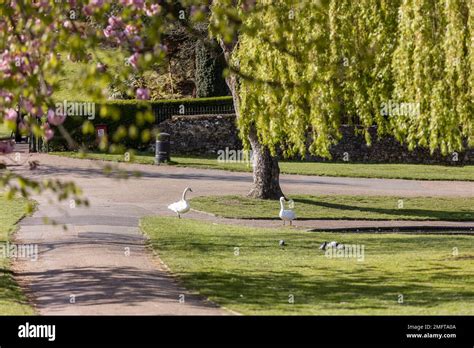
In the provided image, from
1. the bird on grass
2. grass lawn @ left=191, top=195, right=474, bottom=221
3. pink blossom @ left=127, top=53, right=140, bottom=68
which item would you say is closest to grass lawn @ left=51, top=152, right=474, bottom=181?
grass lawn @ left=191, top=195, right=474, bottom=221

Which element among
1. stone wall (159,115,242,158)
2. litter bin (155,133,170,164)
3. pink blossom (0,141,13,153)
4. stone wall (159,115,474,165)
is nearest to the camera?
pink blossom (0,141,13,153)

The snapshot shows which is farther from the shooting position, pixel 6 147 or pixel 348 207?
pixel 348 207

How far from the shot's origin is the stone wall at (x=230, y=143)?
47062mm

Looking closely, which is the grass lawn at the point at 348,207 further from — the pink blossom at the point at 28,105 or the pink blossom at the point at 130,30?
the pink blossom at the point at 28,105

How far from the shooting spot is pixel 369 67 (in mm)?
20969

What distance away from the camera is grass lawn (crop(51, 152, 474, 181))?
1619 inches

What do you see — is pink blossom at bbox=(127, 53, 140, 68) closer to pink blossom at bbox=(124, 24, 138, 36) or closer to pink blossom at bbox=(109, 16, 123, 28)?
pink blossom at bbox=(124, 24, 138, 36)

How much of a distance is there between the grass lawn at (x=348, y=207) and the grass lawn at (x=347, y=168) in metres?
6.92

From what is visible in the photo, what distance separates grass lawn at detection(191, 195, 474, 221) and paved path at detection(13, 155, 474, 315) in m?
1.08

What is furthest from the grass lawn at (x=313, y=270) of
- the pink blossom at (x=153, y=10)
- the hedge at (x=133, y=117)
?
the hedge at (x=133, y=117)

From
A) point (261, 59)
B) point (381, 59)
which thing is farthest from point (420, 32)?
point (261, 59)

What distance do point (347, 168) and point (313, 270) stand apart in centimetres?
2440

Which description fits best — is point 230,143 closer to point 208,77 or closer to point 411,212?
point 208,77

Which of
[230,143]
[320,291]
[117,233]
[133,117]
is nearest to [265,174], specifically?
[117,233]
